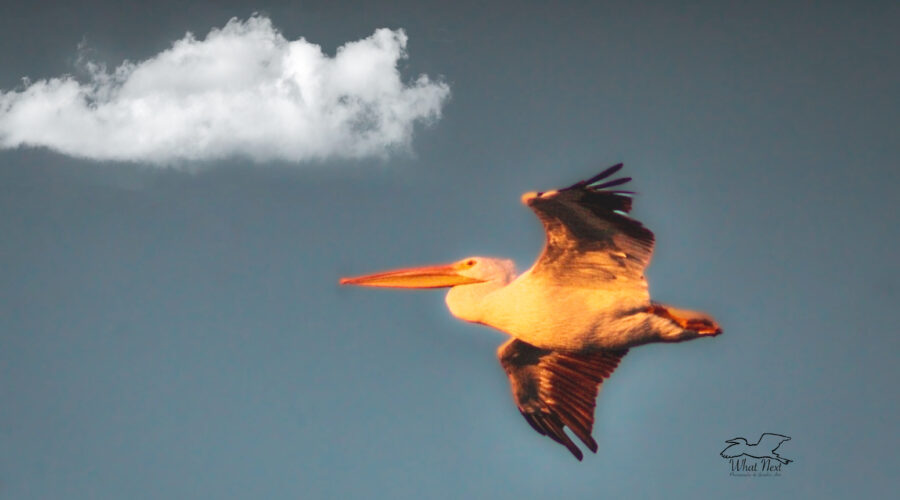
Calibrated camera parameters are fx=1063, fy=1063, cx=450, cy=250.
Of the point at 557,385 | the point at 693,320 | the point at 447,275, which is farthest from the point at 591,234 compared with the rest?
the point at 557,385

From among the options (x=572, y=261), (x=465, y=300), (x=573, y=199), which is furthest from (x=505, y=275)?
(x=573, y=199)

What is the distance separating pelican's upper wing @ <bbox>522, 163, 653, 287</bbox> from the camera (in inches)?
369

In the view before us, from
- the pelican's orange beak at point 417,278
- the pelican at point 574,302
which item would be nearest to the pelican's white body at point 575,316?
the pelican at point 574,302

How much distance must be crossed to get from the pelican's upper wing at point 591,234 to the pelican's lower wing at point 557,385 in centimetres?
158

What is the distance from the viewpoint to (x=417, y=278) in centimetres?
1197

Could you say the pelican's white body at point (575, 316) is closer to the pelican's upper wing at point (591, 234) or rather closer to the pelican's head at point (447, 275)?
the pelican's upper wing at point (591, 234)

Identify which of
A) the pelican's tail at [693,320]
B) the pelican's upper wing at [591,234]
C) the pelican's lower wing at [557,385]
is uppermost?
the pelican's upper wing at [591,234]

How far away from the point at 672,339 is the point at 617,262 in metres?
1.04

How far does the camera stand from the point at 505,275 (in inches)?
447

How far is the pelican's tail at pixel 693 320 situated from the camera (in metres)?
10.2

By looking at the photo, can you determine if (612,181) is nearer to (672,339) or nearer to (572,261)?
(572,261)

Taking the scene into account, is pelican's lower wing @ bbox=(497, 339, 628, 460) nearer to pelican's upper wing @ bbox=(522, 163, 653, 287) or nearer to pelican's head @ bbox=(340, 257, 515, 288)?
pelican's head @ bbox=(340, 257, 515, 288)

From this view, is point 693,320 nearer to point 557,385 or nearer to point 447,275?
point 557,385

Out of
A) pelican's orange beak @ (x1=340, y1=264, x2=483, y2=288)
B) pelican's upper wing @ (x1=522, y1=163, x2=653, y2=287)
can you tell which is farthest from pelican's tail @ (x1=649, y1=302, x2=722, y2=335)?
pelican's orange beak @ (x1=340, y1=264, x2=483, y2=288)
